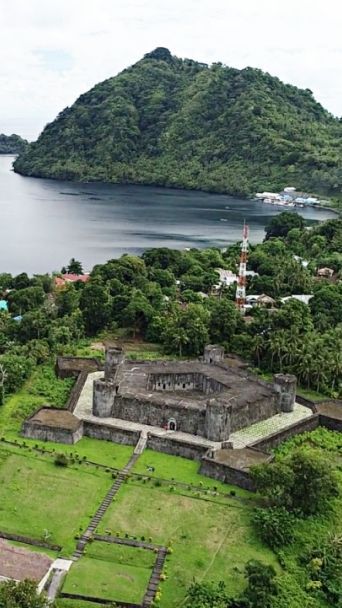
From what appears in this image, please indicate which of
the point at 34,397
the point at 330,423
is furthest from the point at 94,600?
the point at 330,423

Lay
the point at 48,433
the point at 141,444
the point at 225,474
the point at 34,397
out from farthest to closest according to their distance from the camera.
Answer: the point at 34,397 < the point at 48,433 < the point at 141,444 < the point at 225,474

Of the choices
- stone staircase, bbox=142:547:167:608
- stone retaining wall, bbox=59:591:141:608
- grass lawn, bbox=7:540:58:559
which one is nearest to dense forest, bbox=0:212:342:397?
grass lawn, bbox=7:540:58:559

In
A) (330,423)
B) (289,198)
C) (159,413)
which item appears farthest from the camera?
(289,198)

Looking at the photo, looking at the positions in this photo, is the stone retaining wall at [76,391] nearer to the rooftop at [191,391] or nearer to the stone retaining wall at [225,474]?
the rooftop at [191,391]

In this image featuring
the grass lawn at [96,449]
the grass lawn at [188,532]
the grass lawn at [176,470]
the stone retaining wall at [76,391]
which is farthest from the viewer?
the stone retaining wall at [76,391]

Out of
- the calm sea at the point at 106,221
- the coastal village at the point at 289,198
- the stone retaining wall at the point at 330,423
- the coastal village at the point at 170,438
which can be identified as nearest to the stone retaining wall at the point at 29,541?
the coastal village at the point at 170,438

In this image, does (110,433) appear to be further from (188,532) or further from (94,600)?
(94,600)

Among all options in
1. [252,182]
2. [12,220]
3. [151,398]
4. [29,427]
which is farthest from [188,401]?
[252,182]

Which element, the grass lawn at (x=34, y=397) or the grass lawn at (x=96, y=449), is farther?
the grass lawn at (x=34, y=397)
